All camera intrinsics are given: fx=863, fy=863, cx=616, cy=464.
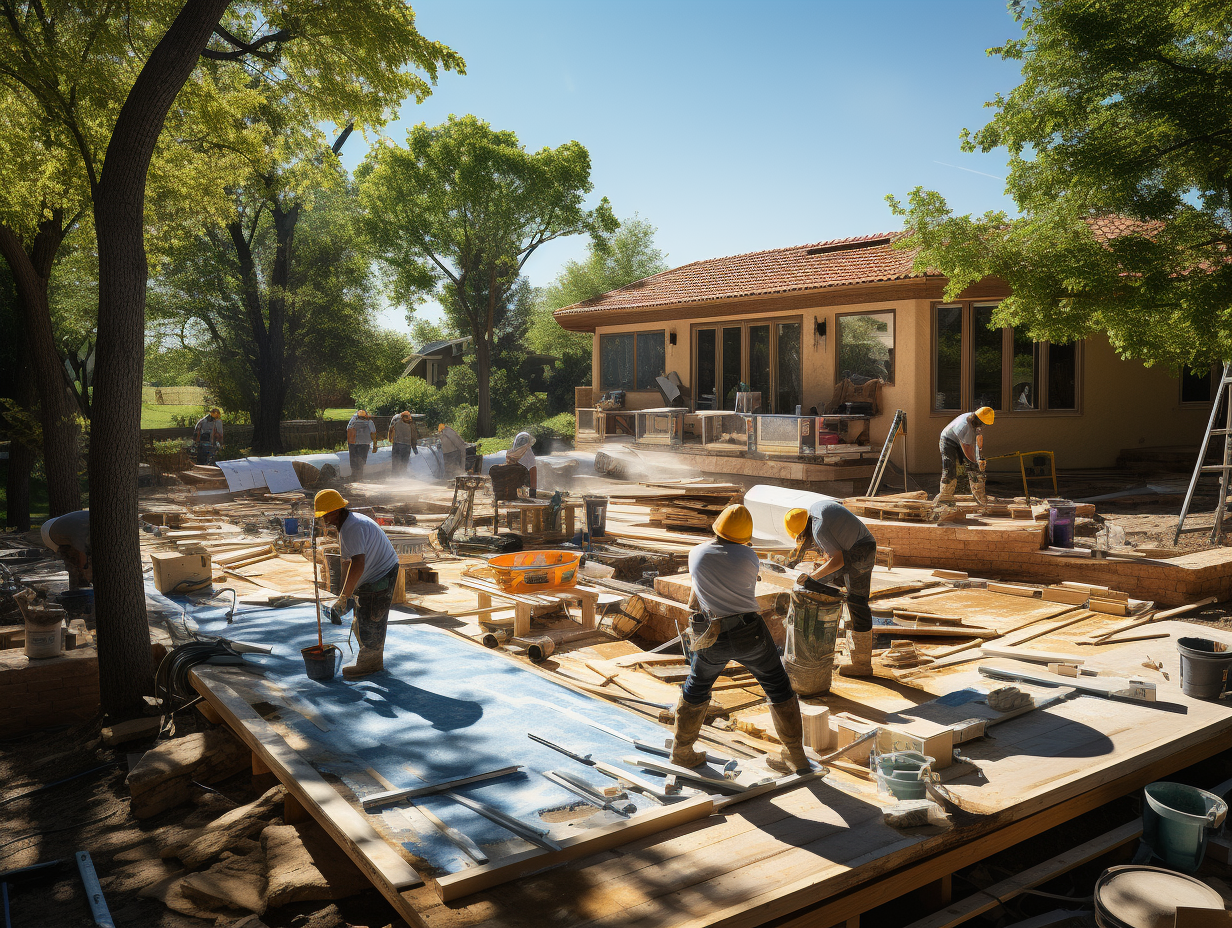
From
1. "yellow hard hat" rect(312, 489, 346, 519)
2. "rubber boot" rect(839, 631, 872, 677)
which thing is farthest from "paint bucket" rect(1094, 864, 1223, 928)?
"yellow hard hat" rect(312, 489, 346, 519)

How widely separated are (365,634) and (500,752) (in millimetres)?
2139

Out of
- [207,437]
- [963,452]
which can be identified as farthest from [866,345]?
[207,437]

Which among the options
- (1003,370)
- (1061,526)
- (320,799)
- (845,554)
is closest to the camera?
(320,799)

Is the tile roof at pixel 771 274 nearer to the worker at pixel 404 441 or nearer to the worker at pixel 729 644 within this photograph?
the worker at pixel 404 441

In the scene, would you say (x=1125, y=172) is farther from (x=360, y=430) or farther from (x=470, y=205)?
(x=470, y=205)

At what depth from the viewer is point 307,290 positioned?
32.5 metres

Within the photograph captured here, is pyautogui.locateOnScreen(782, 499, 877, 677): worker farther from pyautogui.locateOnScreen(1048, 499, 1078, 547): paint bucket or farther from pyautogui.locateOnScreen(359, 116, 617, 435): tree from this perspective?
pyautogui.locateOnScreen(359, 116, 617, 435): tree

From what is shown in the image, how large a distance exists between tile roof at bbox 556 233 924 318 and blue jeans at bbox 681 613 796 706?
12870mm

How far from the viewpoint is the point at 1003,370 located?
56.9ft

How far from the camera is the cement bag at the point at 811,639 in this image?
22.1ft

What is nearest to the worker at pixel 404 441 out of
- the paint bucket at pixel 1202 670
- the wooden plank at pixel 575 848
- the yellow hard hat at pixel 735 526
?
the yellow hard hat at pixel 735 526

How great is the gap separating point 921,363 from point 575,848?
14930mm

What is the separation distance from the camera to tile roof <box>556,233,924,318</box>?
18.2 m

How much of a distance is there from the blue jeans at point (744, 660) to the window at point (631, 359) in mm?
18104
